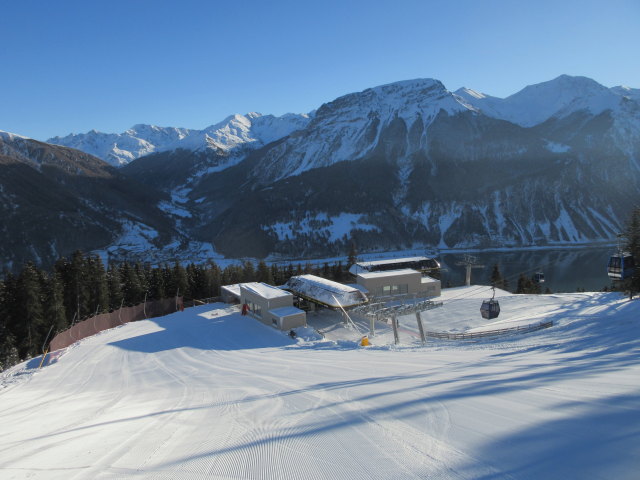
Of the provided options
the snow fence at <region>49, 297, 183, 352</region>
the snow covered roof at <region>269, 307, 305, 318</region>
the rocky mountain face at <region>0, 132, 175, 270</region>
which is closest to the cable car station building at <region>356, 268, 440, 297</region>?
the snow covered roof at <region>269, 307, 305, 318</region>

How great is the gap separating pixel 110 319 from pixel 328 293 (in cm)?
1618

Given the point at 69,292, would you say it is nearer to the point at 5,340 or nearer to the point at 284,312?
the point at 5,340

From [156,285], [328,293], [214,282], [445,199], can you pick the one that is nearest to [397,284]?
[328,293]

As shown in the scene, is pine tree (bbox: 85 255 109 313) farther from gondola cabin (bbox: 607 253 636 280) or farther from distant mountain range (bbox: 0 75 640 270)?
distant mountain range (bbox: 0 75 640 270)

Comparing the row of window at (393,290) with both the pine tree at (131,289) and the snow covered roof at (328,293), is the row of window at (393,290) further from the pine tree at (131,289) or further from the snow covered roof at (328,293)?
the pine tree at (131,289)

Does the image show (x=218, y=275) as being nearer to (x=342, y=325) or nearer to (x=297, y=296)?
(x=297, y=296)

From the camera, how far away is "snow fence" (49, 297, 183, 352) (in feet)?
73.8

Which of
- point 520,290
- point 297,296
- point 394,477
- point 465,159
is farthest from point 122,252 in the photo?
point 465,159

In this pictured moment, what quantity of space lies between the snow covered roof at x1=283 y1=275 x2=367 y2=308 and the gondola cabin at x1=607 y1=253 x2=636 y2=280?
1835 centimetres

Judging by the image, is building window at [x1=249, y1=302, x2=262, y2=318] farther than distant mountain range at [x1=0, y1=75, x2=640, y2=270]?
No

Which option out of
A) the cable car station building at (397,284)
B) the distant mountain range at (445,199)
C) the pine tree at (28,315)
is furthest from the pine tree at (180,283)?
the distant mountain range at (445,199)

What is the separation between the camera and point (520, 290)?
181 feet

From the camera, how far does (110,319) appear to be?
2714 cm

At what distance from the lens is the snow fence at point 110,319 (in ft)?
73.8
